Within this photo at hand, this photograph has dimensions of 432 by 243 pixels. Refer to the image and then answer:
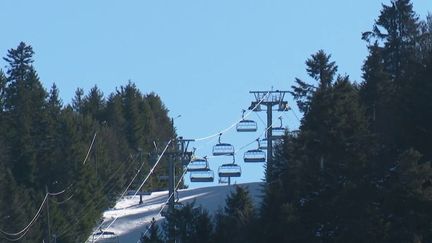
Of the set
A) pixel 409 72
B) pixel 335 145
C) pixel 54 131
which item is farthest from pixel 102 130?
pixel 335 145

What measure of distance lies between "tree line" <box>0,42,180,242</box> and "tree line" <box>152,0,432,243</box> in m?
28.8

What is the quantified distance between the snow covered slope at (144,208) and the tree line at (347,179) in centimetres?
3089

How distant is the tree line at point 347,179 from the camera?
51281mm

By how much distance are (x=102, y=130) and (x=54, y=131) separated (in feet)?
46.8

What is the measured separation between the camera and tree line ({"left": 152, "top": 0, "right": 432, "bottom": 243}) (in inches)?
2019

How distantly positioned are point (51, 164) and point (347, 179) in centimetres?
5097

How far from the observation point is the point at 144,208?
102625mm

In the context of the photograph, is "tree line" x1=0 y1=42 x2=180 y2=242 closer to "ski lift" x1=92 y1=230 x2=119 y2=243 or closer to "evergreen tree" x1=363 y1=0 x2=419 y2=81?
"ski lift" x1=92 y1=230 x2=119 y2=243

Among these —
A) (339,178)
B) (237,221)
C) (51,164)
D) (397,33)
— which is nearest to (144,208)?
(51,164)

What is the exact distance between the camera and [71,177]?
331 feet

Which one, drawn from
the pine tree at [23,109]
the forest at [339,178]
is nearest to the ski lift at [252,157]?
the forest at [339,178]

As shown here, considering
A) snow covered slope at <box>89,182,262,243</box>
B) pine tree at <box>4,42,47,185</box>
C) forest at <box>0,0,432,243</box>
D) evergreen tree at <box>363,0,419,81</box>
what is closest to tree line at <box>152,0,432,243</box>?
forest at <box>0,0,432,243</box>

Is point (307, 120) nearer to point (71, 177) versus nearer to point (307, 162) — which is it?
point (307, 162)

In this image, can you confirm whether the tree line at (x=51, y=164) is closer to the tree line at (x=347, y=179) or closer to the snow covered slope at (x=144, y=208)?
the snow covered slope at (x=144, y=208)
